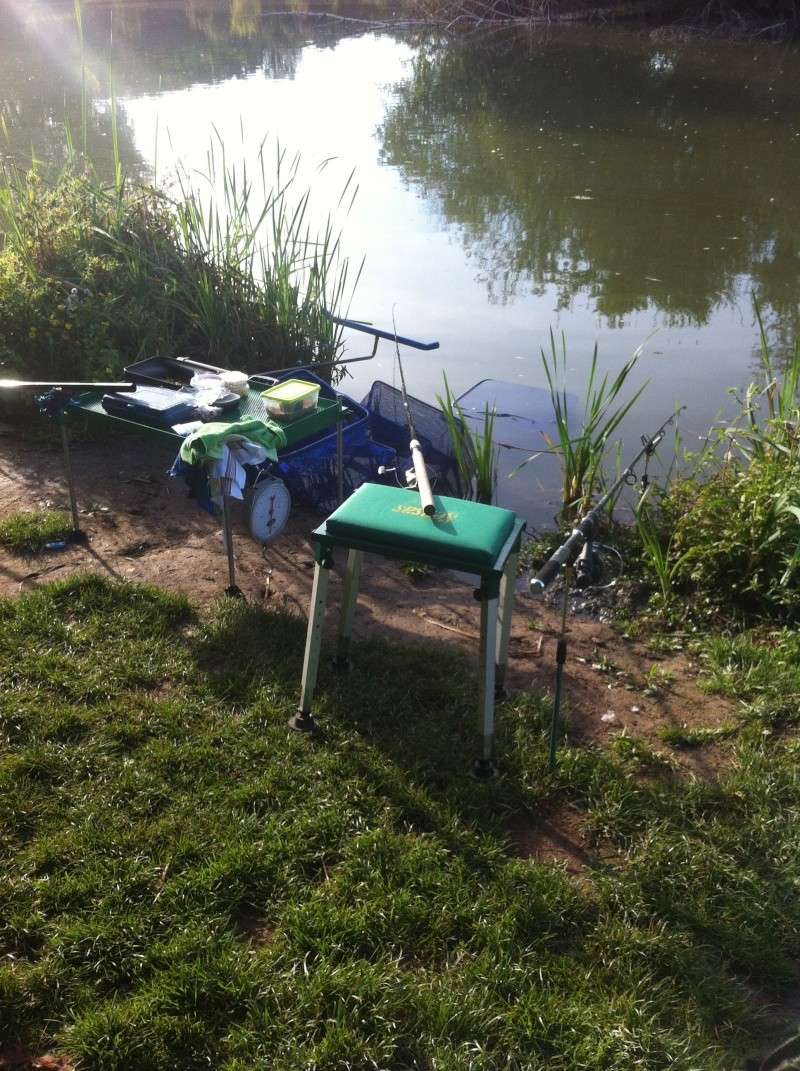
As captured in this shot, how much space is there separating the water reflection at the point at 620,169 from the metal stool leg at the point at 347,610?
447 centimetres

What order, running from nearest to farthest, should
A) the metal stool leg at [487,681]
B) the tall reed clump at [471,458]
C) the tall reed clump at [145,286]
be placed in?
the metal stool leg at [487,681]
the tall reed clump at [471,458]
the tall reed clump at [145,286]

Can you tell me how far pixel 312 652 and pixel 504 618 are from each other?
2.08 feet

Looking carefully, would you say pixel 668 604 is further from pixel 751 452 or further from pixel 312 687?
pixel 312 687

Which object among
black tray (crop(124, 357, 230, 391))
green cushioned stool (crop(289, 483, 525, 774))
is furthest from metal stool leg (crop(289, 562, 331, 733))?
black tray (crop(124, 357, 230, 391))

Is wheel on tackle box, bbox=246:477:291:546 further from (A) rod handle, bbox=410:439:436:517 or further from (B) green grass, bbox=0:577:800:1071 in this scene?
(A) rod handle, bbox=410:439:436:517

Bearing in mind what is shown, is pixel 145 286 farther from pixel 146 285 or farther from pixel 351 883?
pixel 351 883

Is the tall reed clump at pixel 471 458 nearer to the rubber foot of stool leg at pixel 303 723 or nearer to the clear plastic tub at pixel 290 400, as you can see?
the clear plastic tub at pixel 290 400

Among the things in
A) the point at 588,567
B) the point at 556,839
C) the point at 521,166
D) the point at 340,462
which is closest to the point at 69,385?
the point at 340,462

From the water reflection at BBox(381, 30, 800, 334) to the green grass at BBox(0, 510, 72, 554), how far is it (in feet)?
14.3

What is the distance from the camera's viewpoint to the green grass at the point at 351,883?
2.11m

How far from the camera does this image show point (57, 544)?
13.4 ft

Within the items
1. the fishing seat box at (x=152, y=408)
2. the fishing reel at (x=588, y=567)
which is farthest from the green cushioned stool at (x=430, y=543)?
the fishing seat box at (x=152, y=408)

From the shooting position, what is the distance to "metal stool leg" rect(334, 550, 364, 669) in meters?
3.26

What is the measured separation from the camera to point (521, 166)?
420 inches
